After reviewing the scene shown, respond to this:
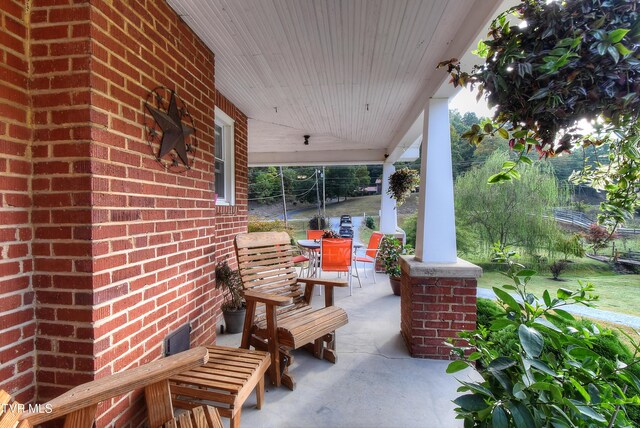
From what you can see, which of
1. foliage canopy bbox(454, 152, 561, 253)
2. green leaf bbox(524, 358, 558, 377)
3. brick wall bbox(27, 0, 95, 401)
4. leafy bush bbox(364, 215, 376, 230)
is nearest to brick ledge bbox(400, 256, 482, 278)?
green leaf bbox(524, 358, 558, 377)

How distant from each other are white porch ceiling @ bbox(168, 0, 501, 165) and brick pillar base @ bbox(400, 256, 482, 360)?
5.10ft

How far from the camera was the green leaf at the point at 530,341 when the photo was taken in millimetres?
816

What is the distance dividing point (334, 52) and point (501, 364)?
7.79ft

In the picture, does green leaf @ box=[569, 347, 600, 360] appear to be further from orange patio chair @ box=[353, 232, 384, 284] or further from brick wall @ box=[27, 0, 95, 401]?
orange patio chair @ box=[353, 232, 384, 284]

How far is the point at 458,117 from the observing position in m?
17.6

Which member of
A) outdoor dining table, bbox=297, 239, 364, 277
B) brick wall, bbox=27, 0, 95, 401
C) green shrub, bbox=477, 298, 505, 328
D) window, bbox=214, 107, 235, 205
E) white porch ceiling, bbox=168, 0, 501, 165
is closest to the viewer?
brick wall, bbox=27, 0, 95, 401

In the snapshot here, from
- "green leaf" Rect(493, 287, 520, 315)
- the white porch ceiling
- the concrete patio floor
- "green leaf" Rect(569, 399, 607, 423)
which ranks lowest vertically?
the concrete patio floor

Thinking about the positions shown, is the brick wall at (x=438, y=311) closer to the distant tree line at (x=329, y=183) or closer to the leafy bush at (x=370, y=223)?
the leafy bush at (x=370, y=223)

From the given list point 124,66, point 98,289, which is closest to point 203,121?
point 124,66

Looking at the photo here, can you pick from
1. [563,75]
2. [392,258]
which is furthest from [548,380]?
[392,258]

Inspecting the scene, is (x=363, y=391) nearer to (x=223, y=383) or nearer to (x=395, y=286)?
(x=223, y=383)

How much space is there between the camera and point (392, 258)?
180 inches

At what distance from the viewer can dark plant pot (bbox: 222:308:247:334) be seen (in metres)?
2.92

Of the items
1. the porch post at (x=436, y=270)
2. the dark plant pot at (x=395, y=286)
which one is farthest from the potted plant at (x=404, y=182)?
the porch post at (x=436, y=270)
